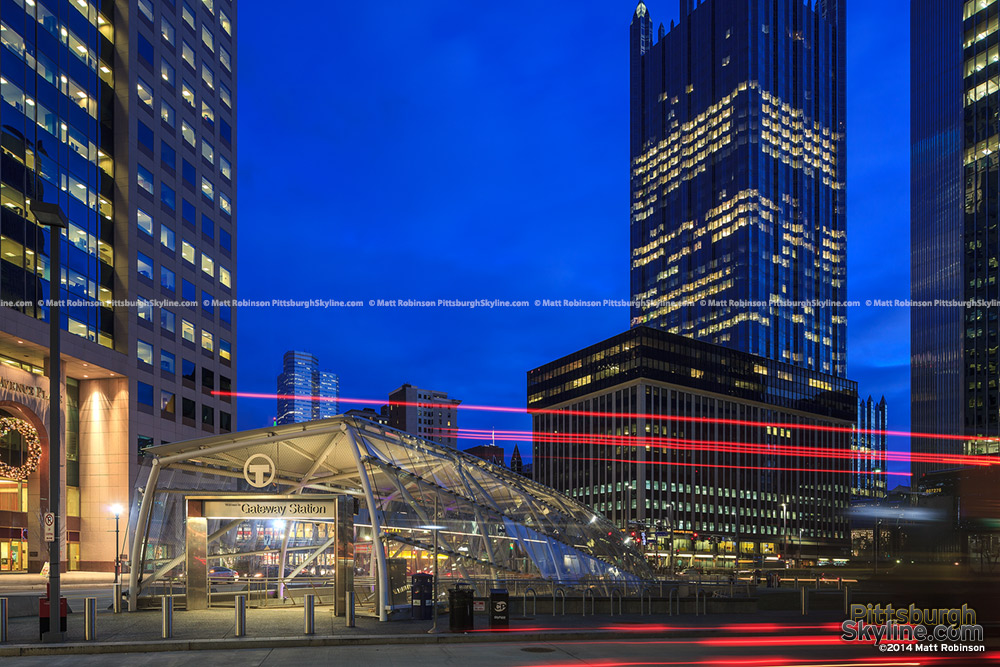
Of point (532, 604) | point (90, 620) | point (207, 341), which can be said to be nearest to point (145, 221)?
point (207, 341)

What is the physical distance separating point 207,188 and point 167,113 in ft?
29.7

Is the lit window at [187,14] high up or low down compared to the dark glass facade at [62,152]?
up

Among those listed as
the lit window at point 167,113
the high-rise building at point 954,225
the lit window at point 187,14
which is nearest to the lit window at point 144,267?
the lit window at point 167,113

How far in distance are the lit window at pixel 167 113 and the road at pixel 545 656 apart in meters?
63.6

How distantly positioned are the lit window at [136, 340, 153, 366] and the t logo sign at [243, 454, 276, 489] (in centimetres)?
4350

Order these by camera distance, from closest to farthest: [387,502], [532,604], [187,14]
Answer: [387,502] → [532,604] → [187,14]

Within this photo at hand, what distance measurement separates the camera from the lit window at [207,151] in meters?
80.7

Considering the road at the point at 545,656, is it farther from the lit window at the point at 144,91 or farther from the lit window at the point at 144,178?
the lit window at the point at 144,91

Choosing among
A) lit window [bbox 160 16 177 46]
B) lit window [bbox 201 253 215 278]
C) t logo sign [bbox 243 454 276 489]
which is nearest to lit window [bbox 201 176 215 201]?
lit window [bbox 201 253 215 278]

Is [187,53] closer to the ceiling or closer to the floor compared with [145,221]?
closer to the ceiling

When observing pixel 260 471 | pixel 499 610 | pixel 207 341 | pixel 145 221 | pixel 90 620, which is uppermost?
pixel 145 221

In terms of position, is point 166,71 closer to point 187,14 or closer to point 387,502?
point 187,14

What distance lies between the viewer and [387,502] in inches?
1019

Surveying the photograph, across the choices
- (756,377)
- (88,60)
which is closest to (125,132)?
(88,60)
